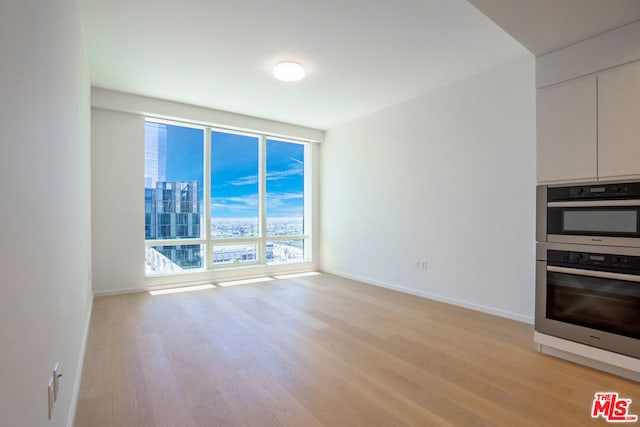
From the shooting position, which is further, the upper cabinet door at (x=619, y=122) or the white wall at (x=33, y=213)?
the upper cabinet door at (x=619, y=122)

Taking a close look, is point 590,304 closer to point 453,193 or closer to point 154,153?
point 453,193

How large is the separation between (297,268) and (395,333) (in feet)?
11.1

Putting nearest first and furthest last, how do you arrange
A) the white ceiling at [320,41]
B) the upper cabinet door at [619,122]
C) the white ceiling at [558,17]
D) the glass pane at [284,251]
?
the white ceiling at [558,17] < the upper cabinet door at [619,122] < the white ceiling at [320,41] < the glass pane at [284,251]

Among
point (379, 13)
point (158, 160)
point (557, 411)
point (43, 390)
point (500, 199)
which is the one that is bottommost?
point (557, 411)

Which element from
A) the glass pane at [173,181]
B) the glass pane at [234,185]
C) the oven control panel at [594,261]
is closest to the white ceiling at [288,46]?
the glass pane at [173,181]

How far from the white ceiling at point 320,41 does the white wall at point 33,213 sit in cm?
109

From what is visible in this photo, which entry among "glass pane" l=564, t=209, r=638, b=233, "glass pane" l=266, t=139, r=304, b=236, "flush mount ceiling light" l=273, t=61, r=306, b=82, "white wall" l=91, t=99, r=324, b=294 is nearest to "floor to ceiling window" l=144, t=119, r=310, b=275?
"glass pane" l=266, t=139, r=304, b=236

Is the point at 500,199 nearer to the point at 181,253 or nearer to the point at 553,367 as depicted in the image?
the point at 553,367

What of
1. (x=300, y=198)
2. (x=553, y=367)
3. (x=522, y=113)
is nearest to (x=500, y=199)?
(x=522, y=113)

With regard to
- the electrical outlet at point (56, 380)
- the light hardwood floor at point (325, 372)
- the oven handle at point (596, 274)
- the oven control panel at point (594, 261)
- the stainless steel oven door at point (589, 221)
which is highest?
the stainless steel oven door at point (589, 221)

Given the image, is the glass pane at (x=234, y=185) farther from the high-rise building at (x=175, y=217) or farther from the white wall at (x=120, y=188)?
the white wall at (x=120, y=188)

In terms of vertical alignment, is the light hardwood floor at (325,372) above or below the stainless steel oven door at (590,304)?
below

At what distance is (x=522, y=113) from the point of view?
133 inches

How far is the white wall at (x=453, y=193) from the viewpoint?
341 centimetres
